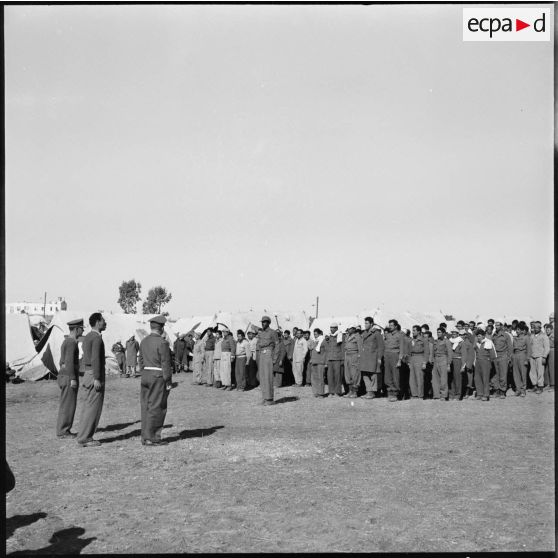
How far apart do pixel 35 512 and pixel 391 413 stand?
8.13m

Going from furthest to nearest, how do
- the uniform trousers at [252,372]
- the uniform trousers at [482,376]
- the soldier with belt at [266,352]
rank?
1. the uniform trousers at [252,372]
2. the uniform trousers at [482,376]
3. the soldier with belt at [266,352]

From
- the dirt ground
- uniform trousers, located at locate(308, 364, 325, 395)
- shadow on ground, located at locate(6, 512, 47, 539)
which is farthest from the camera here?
uniform trousers, located at locate(308, 364, 325, 395)

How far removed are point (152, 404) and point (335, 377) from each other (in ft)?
25.8

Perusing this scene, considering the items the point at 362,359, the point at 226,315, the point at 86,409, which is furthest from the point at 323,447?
the point at 226,315

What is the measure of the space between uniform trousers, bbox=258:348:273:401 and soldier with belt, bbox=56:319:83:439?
184 inches

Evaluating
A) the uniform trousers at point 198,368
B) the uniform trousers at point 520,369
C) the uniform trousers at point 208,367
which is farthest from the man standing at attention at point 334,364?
the uniform trousers at point 198,368

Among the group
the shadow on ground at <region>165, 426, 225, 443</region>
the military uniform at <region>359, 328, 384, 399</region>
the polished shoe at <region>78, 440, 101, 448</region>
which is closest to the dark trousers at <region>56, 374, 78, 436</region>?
the polished shoe at <region>78, 440, 101, 448</region>

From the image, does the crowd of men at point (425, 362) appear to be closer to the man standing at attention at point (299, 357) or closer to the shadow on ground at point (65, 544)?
the man standing at attention at point (299, 357)

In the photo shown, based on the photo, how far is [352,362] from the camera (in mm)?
15969

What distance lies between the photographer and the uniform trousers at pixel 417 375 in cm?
1499

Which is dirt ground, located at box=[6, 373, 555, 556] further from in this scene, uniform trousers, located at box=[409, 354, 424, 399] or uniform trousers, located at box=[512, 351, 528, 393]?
uniform trousers, located at box=[512, 351, 528, 393]

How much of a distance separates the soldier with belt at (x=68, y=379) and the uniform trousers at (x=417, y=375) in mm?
8237

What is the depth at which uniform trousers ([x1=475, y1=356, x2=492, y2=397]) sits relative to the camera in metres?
14.8

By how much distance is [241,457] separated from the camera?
823cm
